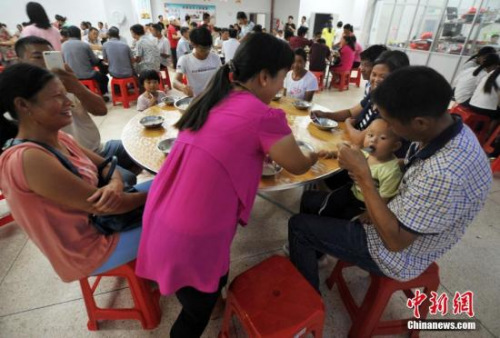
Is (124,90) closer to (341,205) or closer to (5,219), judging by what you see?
(5,219)

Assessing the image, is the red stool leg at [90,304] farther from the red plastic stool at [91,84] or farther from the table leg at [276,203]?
the red plastic stool at [91,84]

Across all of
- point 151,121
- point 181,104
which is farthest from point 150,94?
point 151,121

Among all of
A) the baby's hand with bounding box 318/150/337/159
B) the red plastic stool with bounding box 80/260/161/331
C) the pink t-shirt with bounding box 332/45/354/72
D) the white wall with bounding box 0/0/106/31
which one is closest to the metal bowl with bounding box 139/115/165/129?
the red plastic stool with bounding box 80/260/161/331

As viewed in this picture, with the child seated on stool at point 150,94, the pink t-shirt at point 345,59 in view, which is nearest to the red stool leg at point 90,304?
the child seated on stool at point 150,94

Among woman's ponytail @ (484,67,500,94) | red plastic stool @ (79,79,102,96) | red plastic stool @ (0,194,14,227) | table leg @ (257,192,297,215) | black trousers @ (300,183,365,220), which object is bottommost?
table leg @ (257,192,297,215)

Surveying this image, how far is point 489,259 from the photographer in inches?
80.7

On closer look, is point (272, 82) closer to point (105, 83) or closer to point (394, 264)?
point (394, 264)

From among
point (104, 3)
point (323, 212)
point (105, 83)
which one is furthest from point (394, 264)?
point (104, 3)

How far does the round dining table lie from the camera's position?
1.43 metres

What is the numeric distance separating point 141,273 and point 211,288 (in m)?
0.34

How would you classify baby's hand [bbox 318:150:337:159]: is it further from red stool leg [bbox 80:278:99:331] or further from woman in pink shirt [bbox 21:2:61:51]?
woman in pink shirt [bbox 21:2:61:51]

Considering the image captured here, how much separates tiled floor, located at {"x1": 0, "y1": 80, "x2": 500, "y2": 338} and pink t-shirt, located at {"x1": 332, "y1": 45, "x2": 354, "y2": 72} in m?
5.04

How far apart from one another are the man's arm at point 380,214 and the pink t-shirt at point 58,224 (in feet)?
3.90

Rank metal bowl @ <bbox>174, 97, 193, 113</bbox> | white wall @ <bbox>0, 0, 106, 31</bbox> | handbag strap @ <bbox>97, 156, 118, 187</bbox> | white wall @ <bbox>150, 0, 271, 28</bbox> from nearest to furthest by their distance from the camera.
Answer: handbag strap @ <bbox>97, 156, 118, 187</bbox> < metal bowl @ <bbox>174, 97, 193, 113</bbox> < white wall @ <bbox>0, 0, 106, 31</bbox> < white wall @ <bbox>150, 0, 271, 28</bbox>
